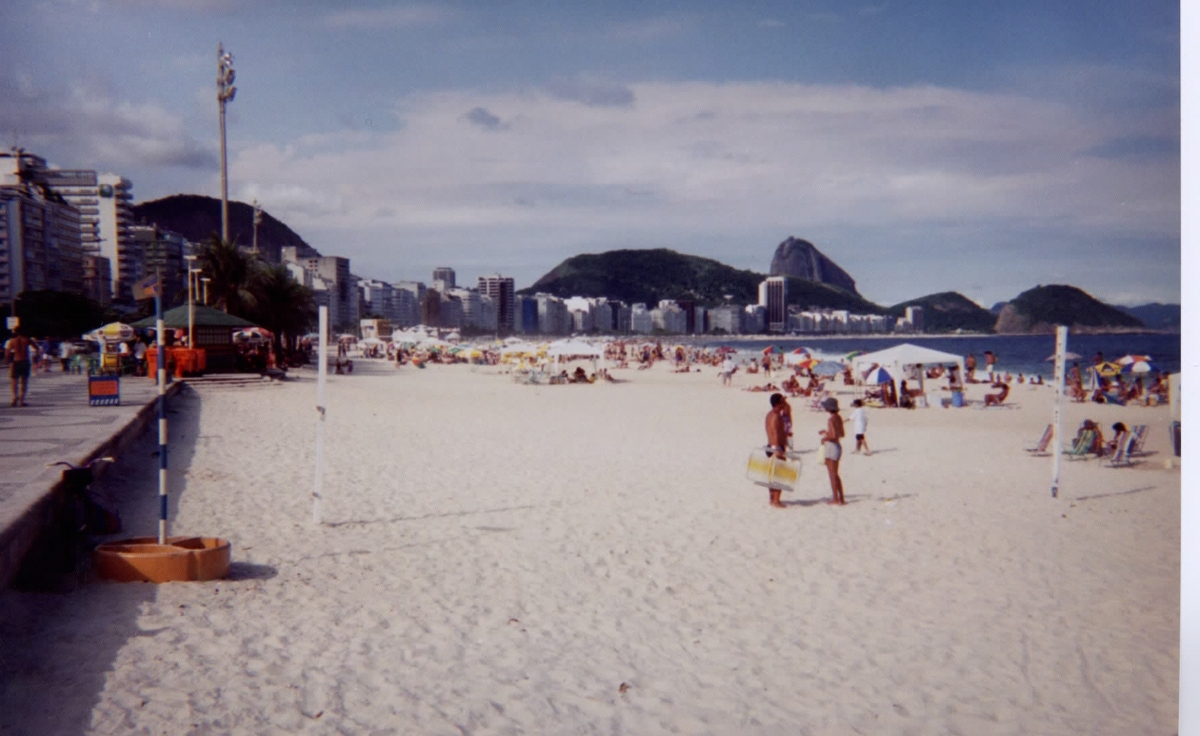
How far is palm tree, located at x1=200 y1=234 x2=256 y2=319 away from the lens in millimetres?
25391

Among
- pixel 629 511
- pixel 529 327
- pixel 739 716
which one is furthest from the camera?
pixel 529 327

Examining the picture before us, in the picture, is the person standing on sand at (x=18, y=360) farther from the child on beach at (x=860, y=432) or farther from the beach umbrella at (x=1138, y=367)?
the beach umbrella at (x=1138, y=367)

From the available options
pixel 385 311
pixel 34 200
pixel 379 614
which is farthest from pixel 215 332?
pixel 385 311

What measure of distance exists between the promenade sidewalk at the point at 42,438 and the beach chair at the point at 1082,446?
11946 millimetres

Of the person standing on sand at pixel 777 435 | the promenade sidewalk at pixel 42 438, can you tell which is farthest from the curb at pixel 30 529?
the person standing on sand at pixel 777 435

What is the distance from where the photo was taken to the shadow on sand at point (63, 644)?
109 inches

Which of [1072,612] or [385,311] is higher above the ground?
[385,311]

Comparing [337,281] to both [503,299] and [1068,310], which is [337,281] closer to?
[503,299]

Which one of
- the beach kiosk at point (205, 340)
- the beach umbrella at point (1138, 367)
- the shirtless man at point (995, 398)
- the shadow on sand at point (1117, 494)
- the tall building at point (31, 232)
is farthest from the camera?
the shirtless man at point (995, 398)

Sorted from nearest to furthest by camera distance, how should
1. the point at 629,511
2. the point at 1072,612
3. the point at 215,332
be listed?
the point at 1072,612, the point at 629,511, the point at 215,332

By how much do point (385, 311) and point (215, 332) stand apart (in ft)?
443

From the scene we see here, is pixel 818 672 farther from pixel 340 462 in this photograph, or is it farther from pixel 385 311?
pixel 385 311

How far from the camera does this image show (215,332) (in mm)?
19547

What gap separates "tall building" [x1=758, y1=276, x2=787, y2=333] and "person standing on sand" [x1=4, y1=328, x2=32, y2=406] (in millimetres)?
165683
